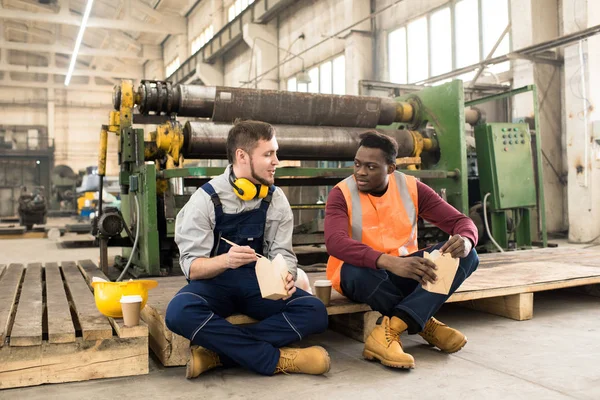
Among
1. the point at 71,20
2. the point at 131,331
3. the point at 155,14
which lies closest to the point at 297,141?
the point at 131,331

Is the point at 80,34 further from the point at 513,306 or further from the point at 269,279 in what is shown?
the point at 269,279

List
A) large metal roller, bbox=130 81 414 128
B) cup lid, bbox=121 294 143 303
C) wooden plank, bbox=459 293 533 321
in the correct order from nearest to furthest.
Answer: cup lid, bbox=121 294 143 303, wooden plank, bbox=459 293 533 321, large metal roller, bbox=130 81 414 128

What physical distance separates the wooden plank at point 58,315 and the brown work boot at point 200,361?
416 mm

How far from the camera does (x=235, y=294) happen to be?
87.9 inches

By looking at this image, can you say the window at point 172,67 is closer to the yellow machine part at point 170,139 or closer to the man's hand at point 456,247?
the yellow machine part at point 170,139

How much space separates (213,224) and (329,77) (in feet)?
33.4

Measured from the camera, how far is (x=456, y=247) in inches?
88.1

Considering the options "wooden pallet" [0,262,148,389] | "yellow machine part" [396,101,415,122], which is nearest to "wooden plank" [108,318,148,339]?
"wooden pallet" [0,262,148,389]

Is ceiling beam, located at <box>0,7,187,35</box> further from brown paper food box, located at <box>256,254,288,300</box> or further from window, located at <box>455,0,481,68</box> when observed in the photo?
brown paper food box, located at <box>256,254,288,300</box>

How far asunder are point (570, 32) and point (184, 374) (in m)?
6.65

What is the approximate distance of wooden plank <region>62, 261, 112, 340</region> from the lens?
2064mm

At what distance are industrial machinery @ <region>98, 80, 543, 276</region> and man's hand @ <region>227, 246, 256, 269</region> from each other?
1.96 metres

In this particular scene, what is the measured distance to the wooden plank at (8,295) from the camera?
215cm

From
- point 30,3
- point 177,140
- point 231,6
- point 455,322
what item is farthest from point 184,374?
point 30,3
